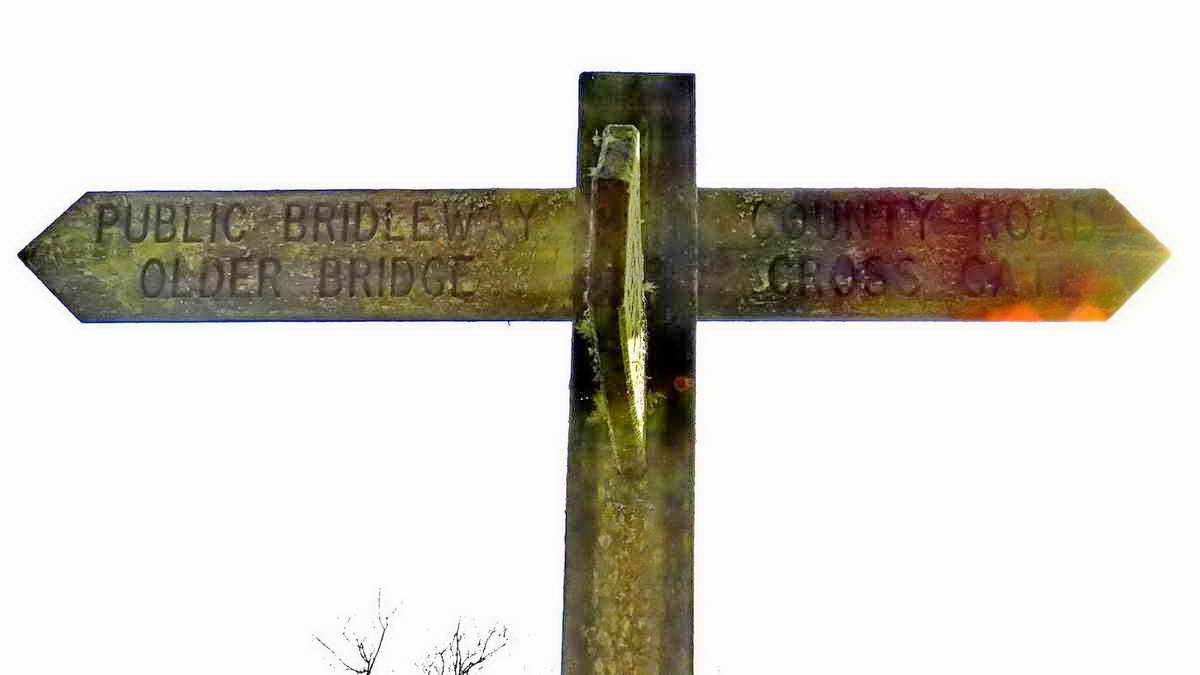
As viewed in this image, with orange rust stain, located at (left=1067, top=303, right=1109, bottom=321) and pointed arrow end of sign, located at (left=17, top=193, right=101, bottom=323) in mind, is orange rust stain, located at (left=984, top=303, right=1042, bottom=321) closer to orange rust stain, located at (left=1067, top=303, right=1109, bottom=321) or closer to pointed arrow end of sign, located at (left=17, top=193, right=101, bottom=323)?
orange rust stain, located at (left=1067, top=303, right=1109, bottom=321)

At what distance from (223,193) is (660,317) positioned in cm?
138

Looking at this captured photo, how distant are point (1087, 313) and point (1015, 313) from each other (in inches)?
7.8

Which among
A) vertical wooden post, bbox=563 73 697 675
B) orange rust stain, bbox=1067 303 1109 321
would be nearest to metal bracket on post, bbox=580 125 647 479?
vertical wooden post, bbox=563 73 697 675

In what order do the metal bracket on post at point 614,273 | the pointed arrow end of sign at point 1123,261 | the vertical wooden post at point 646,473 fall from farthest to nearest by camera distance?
the pointed arrow end of sign at point 1123,261 < the vertical wooden post at point 646,473 < the metal bracket on post at point 614,273

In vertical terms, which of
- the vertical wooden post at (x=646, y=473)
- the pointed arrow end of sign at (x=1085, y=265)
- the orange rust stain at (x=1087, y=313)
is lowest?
the vertical wooden post at (x=646, y=473)

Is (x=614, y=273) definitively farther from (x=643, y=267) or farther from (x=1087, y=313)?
(x=1087, y=313)

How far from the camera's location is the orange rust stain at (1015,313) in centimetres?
313

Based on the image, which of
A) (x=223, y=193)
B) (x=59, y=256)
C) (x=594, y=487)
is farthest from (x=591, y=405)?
(x=59, y=256)

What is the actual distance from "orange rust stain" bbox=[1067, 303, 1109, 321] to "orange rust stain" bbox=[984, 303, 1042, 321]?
0.30 ft

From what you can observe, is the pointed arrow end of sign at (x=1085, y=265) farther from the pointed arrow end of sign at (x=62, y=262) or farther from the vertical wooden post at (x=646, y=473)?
the pointed arrow end of sign at (x=62, y=262)

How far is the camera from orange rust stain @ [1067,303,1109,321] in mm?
3119

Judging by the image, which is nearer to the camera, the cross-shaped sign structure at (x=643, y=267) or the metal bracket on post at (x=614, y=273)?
the metal bracket on post at (x=614, y=273)

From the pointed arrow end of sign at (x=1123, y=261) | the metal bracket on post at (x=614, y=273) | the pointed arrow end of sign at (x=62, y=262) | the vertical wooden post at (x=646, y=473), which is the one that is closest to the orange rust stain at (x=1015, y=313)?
the pointed arrow end of sign at (x=1123, y=261)

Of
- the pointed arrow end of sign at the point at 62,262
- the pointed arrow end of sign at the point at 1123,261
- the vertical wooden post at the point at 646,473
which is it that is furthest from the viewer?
the pointed arrow end of sign at the point at 62,262
